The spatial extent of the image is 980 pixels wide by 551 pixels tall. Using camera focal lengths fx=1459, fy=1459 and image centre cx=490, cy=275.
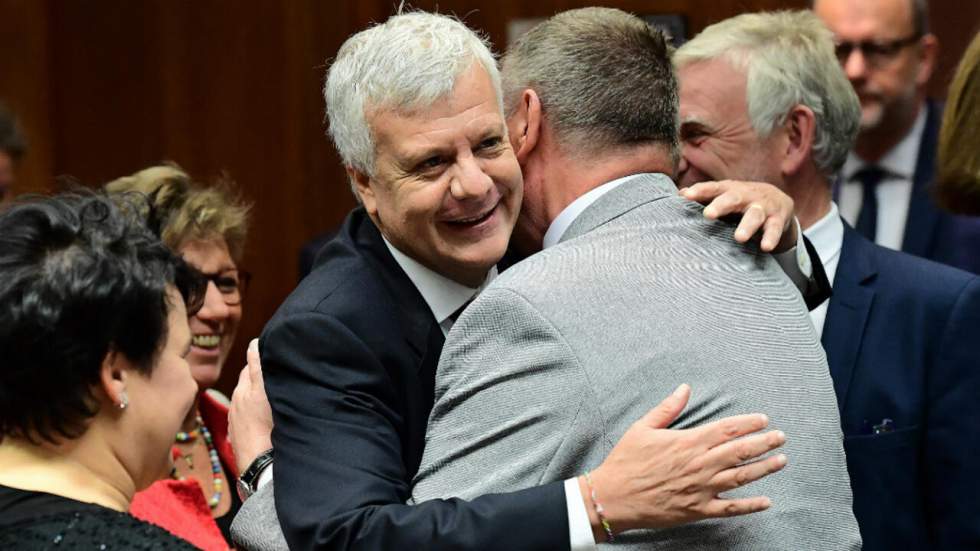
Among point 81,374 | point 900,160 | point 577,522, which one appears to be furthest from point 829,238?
point 81,374

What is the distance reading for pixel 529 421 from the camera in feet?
6.38

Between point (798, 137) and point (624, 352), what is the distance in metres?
1.28

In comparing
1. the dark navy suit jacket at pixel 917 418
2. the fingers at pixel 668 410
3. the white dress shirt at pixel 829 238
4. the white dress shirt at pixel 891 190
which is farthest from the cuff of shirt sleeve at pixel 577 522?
the white dress shirt at pixel 891 190

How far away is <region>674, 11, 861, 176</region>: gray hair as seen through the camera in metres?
3.07

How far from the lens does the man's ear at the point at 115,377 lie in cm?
197

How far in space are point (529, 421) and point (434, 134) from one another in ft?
1.77

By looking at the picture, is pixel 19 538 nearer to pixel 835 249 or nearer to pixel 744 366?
pixel 744 366

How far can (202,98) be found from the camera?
16.4ft

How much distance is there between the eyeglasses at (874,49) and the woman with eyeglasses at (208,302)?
170 cm

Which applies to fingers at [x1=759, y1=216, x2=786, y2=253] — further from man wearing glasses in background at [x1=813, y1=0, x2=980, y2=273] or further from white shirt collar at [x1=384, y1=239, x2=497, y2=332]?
man wearing glasses in background at [x1=813, y1=0, x2=980, y2=273]

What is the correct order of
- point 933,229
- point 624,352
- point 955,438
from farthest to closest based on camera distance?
point 933,229 → point 955,438 → point 624,352

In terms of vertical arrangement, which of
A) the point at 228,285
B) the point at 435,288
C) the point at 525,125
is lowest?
the point at 228,285

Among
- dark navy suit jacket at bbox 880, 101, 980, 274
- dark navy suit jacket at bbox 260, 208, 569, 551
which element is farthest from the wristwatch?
dark navy suit jacket at bbox 880, 101, 980, 274

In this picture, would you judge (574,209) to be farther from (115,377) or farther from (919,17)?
(919,17)
